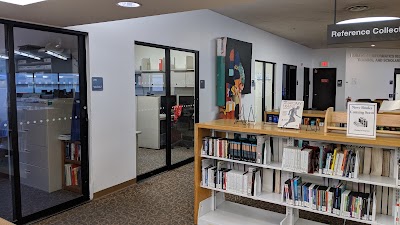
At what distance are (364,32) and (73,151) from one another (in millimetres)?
4113

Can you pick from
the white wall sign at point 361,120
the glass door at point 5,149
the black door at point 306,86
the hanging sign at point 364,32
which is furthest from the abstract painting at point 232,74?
the black door at point 306,86

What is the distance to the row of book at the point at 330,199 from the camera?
9.32ft

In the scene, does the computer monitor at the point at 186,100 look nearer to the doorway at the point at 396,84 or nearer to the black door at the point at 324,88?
the black door at the point at 324,88

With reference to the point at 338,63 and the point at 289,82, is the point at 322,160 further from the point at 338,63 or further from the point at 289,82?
the point at 338,63

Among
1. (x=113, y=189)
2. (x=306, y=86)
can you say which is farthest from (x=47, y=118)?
(x=306, y=86)

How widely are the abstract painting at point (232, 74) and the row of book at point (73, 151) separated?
3.43 m

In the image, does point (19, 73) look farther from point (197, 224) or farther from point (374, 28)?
point (374, 28)

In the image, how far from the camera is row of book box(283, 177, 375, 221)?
2.84 meters

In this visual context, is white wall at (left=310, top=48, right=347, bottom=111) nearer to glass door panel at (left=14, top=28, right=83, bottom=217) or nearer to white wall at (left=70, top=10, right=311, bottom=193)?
white wall at (left=70, top=10, right=311, bottom=193)

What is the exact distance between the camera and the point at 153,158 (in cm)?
599

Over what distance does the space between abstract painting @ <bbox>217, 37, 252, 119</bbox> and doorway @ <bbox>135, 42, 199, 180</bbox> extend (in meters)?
0.66

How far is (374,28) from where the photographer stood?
13.3ft

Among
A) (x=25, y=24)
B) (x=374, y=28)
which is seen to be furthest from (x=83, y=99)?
(x=374, y=28)

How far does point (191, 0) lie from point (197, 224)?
2365mm
